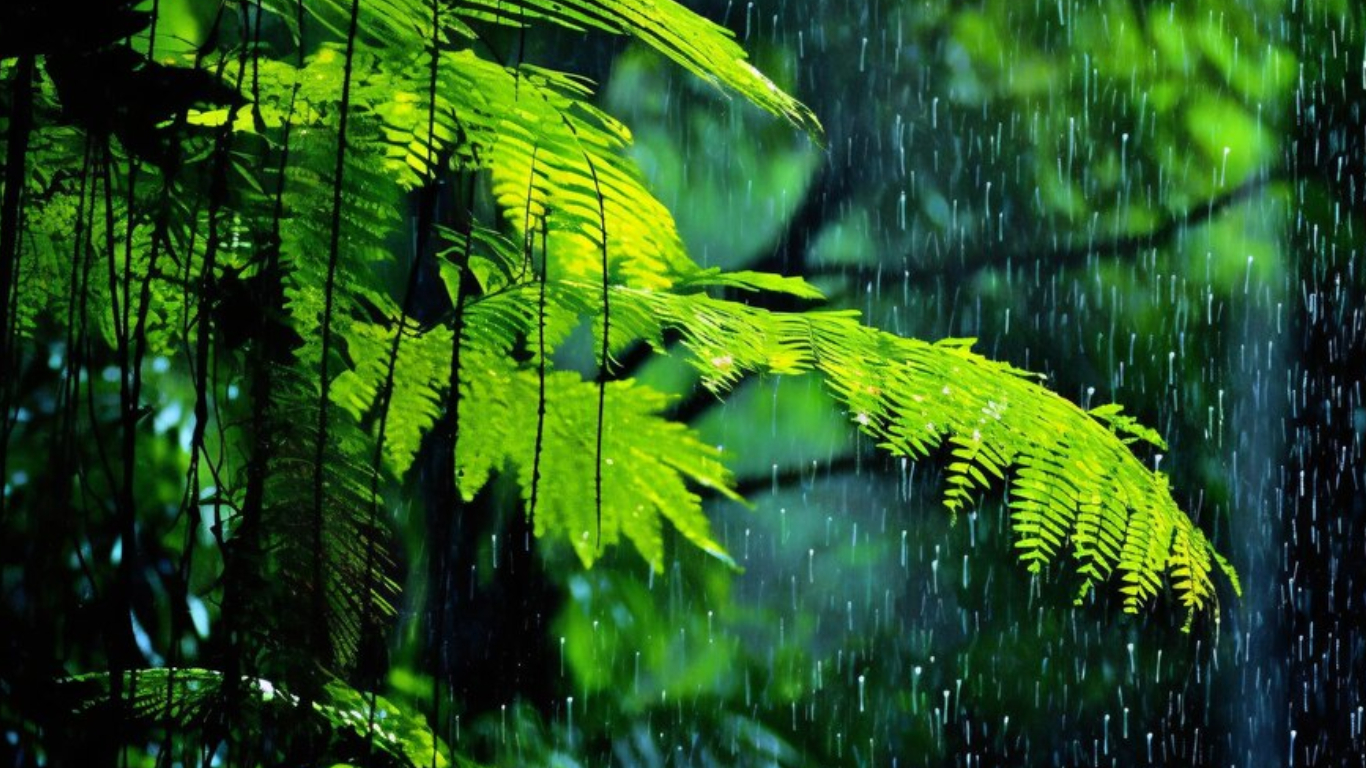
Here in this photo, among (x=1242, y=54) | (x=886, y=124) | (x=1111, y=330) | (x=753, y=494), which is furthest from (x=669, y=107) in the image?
(x=1242, y=54)

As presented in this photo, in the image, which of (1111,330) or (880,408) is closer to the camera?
(880,408)

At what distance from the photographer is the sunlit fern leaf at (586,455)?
874 millimetres

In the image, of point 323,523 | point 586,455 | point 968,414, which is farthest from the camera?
point 968,414

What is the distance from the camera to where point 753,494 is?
13.5ft

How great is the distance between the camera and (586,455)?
96 cm

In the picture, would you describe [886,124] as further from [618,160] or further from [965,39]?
[618,160]

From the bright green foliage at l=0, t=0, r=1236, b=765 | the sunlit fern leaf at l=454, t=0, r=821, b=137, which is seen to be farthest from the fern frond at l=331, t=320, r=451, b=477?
the sunlit fern leaf at l=454, t=0, r=821, b=137

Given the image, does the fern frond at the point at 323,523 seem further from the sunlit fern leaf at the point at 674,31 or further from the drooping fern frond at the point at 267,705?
the sunlit fern leaf at the point at 674,31

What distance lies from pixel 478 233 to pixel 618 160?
0.67 ft

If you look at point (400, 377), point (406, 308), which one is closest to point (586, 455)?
point (400, 377)

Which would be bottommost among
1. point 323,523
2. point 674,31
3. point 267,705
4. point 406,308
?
point 267,705

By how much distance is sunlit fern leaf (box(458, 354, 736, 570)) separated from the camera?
2.87 feet

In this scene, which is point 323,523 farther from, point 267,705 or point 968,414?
point 968,414

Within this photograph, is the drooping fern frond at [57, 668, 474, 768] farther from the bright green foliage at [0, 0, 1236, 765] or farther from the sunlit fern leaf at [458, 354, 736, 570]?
the sunlit fern leaf at [458, 354, 736, 570]
